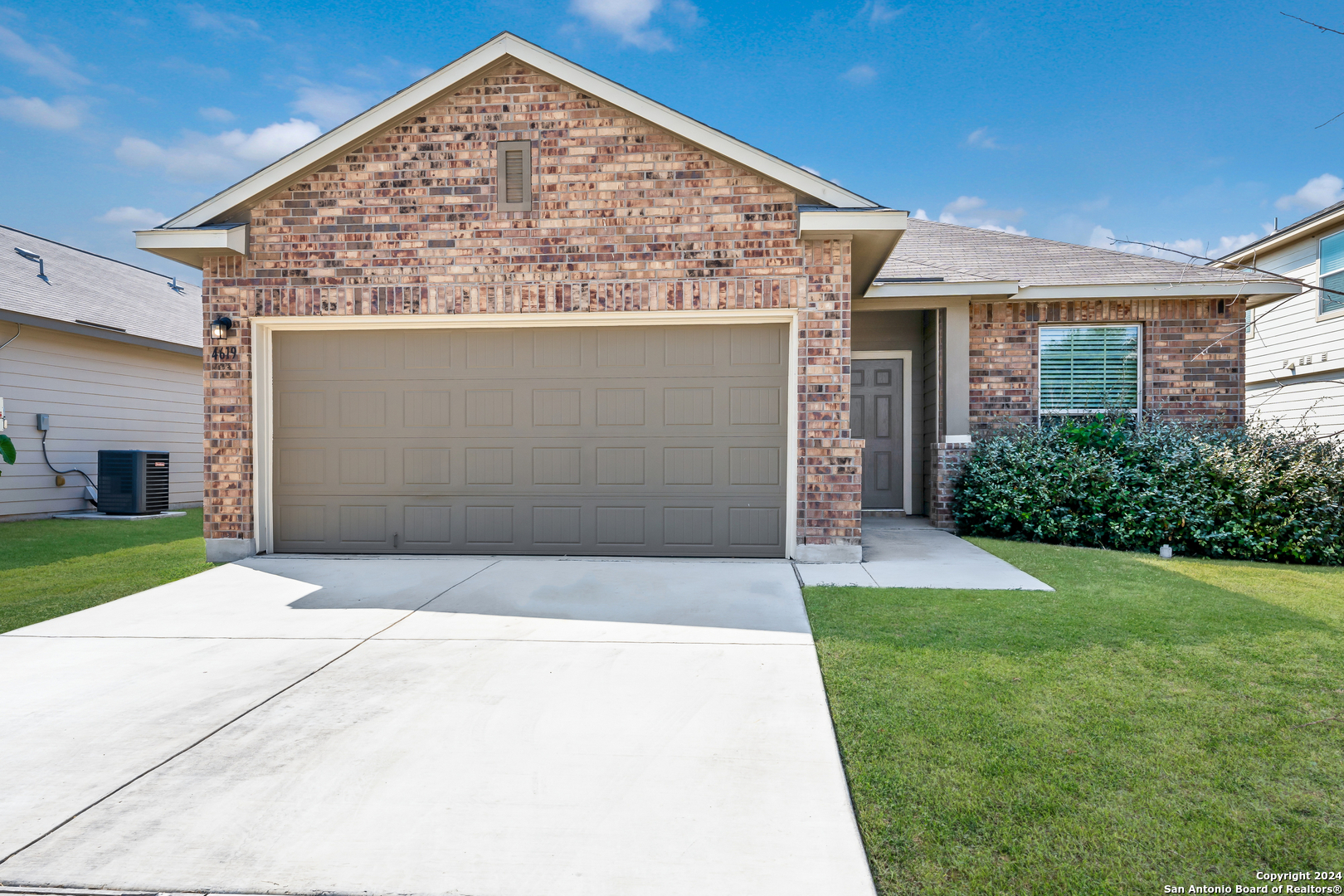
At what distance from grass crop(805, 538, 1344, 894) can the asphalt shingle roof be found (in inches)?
209

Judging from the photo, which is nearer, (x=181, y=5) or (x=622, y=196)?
(x=622, y=196)

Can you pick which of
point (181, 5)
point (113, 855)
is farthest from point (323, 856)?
point (181, 5)

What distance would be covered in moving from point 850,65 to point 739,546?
15154 mm

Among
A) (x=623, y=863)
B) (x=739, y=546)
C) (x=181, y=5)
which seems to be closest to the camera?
(x=623, y=863)

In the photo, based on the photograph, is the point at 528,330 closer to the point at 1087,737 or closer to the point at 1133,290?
the point at 1087,737

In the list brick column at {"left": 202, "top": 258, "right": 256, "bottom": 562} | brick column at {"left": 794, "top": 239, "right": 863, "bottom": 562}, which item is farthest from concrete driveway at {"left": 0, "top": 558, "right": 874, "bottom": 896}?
brick column at {"left": 202, "top": 258, "right": 256, "bottom": 562}

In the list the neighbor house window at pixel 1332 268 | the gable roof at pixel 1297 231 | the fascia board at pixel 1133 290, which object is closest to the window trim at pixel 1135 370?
the fascia board at pixel 1133 290

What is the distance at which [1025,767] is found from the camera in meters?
2.46

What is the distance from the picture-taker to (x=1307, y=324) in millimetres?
12203

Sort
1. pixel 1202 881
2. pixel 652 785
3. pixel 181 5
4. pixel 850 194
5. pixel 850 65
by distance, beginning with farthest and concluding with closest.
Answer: pixel 850 65 < pixel 181 5 < pixel 850 194 < pixel 652 785 < pixel 1202 881

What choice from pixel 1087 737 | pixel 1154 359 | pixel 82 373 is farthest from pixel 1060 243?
pixel 82 373

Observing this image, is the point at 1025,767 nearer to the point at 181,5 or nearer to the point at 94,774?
the point at 94,774

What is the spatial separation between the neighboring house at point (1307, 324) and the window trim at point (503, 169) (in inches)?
460

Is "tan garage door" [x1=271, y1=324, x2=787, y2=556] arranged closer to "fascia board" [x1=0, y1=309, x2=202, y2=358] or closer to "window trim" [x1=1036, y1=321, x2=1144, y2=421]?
"window trim" [x1=1036, y1=321, x2=1144, y2=421]
